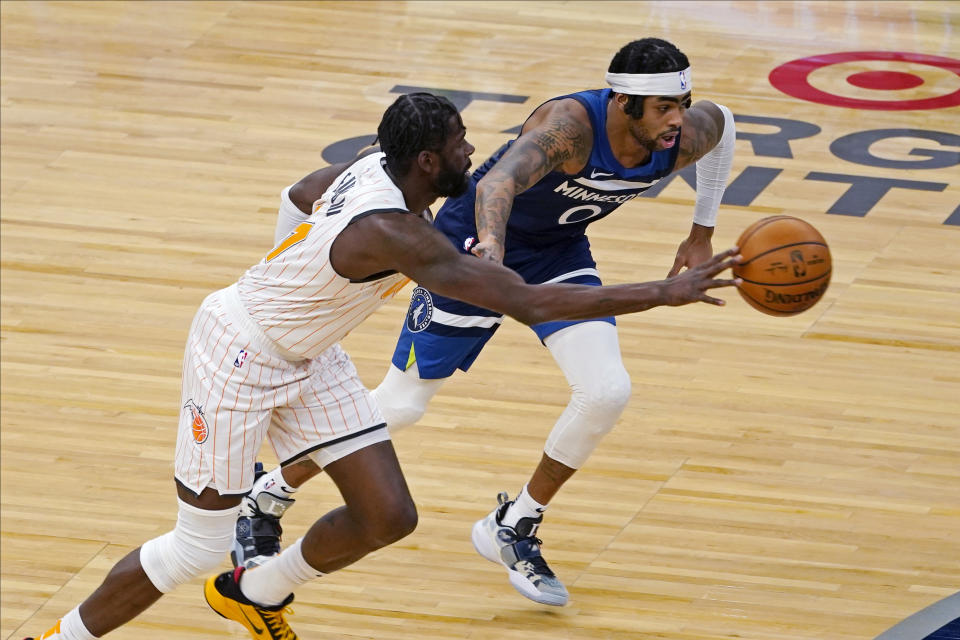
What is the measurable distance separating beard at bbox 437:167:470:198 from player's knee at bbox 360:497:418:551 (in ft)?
2.88

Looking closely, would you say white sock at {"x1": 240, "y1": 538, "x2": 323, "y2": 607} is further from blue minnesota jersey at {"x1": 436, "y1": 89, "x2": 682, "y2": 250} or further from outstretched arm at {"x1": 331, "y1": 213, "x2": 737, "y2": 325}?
blue minnesota jersey at {"x1": 436, "y1": 89, "x2": 682, "y2": 250}

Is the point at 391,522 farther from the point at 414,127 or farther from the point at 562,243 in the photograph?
the point at 562,243

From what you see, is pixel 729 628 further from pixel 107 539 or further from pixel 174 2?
pixel 174 2

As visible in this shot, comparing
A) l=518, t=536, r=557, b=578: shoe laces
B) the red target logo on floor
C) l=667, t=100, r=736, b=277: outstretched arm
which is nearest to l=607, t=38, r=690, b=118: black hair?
l=667, t=100, r=736, b=277: outstretched arm

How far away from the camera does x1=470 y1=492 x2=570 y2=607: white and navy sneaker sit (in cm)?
524

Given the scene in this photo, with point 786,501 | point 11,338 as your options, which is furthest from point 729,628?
point 11,338

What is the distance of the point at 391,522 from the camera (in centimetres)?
450

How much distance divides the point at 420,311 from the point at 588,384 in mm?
640

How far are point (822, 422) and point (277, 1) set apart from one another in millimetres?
6879

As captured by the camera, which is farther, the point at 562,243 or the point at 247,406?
the point at 562,243

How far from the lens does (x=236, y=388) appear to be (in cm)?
445

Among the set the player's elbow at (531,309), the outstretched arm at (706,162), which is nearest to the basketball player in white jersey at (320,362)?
the player's elbow at (531,309)

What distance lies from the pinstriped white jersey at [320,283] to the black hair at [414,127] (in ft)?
0.29

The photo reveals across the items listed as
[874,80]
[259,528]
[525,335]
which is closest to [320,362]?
[259,528]
